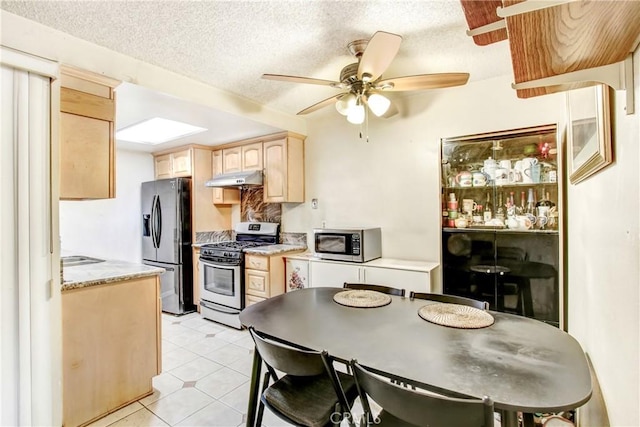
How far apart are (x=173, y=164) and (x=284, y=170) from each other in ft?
6.17

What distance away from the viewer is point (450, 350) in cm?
122

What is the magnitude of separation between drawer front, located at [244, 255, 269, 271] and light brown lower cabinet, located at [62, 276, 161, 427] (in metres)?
1.27

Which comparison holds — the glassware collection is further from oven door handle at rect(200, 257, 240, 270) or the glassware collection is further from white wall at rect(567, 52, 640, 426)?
oven door handle at rect(200, 257, 240, 270)

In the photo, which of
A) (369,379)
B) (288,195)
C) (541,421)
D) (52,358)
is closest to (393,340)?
(369,379)

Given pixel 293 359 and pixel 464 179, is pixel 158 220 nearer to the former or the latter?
pixel 293 359

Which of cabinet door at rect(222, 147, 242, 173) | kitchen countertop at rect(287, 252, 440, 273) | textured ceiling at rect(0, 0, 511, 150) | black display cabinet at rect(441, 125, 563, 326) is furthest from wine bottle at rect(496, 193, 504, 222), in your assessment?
cabinet door at rect(222, 147, 242, 173)

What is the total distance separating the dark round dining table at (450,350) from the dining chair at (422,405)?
0.06m

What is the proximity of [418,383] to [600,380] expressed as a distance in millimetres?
653

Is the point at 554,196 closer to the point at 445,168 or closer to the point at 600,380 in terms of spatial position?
the point at 445,168

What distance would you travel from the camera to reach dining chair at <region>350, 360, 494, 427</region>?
0.88m

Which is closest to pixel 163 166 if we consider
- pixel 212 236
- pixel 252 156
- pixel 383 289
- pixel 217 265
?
pixel 212 236

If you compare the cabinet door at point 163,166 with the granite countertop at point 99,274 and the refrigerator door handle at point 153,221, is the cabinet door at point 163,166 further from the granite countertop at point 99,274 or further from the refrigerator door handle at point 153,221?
the granite countertop at point 99,274

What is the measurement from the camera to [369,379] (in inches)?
41.5

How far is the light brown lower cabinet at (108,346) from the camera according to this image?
1.91m
